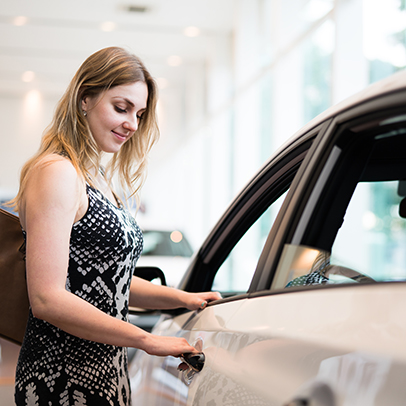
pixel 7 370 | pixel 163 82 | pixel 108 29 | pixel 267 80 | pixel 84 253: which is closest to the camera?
pixel 84 253

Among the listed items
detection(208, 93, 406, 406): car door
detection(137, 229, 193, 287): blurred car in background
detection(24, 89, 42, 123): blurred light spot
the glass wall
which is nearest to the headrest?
detection(208, 93, 406, 406): car door

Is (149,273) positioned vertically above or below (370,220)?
above

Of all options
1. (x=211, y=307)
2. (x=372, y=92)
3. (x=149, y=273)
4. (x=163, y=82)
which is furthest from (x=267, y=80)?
(x=372, y=92)

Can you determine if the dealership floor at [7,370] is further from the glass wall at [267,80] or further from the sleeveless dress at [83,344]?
the glass wall at [267,80]

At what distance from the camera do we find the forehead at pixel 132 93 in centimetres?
143

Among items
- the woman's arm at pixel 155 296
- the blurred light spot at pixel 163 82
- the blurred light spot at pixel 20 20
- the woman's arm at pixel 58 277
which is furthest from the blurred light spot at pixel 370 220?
the blurred light spot at pixel 163 82

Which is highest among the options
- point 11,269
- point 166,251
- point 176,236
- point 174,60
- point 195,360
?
point 174,60

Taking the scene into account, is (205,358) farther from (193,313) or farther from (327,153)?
(327,153)

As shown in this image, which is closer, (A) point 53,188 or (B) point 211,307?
(A) point 53,188

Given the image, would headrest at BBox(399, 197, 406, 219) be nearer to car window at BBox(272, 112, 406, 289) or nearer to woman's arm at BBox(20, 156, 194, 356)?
car window at BBox(272, 112, 406, 289)

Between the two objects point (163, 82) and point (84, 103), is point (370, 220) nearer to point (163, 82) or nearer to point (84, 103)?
point (84, 103)

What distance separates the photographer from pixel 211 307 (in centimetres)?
130

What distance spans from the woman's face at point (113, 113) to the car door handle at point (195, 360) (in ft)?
2.02

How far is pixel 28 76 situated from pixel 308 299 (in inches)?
602
